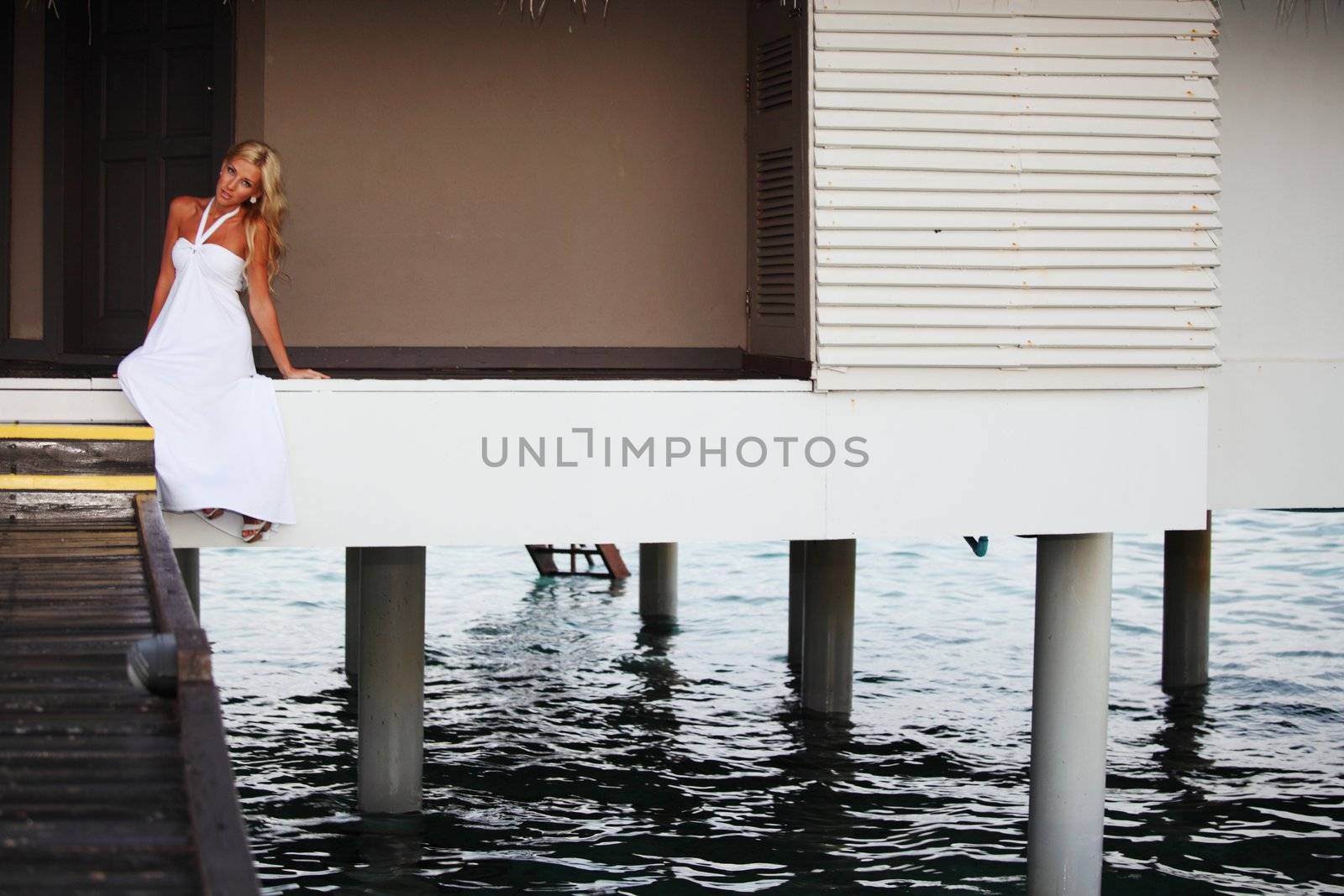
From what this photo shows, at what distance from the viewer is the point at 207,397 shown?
552 centimetres

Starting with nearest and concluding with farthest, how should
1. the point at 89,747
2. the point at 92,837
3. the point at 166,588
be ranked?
the point at 92,837 < the point at 89,747 < the point at 166,588

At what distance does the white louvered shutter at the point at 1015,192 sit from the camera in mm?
6094

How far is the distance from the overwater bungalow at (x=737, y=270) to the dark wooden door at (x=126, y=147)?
0.06ft

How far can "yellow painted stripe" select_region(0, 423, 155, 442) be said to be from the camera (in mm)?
5242

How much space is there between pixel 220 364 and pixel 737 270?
340 centimetres

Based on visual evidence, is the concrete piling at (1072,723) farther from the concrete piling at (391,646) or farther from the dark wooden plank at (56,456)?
the dark wooden plank at (56,456)

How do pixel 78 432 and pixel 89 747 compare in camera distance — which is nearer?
pixel 89 747

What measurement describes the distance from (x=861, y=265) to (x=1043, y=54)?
1071mm

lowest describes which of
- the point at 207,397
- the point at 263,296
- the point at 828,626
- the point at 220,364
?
the point at 828,626

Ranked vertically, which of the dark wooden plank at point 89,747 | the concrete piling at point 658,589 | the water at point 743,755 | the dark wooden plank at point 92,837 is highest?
the dark wooden plank at point 89,747

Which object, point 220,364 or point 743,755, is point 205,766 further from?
point 743,755

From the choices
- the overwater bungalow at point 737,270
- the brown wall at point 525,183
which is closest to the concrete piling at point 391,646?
the overwater bungalow at point 737,270

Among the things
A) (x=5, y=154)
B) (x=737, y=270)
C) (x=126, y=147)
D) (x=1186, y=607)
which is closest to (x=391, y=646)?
(x=737, y=270)

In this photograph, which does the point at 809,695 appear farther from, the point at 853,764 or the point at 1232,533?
the point at 1232,533
